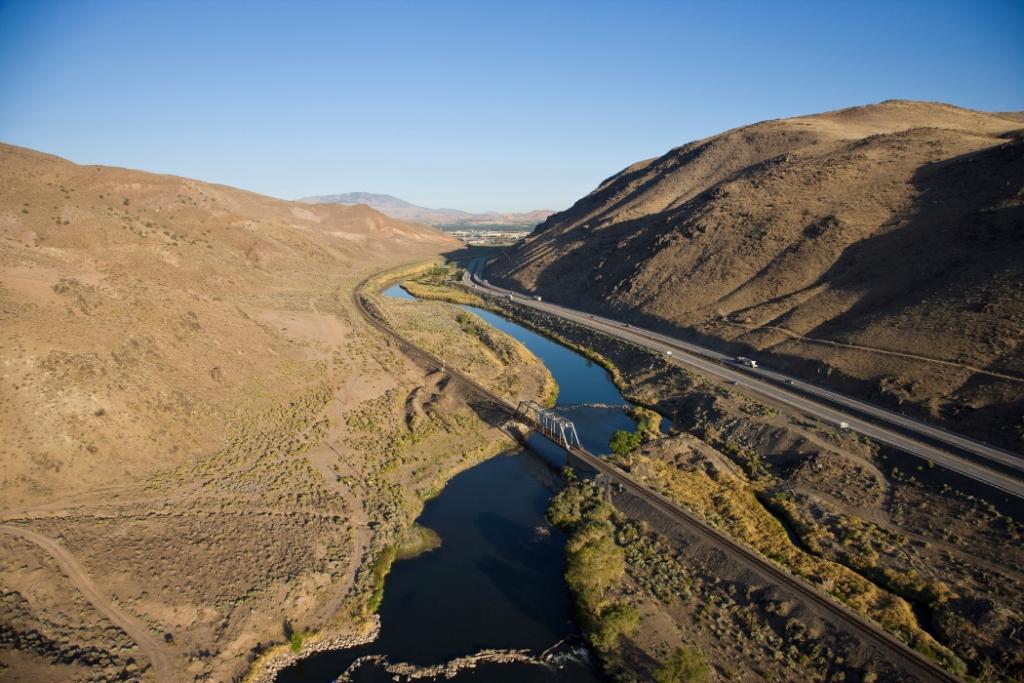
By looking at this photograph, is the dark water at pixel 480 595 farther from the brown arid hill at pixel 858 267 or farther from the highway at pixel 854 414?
the brown arid hill at pixel 858 267

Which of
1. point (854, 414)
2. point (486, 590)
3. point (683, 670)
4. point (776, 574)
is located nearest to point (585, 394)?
point (854, 414)

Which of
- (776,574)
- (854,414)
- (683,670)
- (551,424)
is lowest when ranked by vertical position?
(683,670)

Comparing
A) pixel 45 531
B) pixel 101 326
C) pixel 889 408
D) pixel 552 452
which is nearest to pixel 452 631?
pixel 552 452

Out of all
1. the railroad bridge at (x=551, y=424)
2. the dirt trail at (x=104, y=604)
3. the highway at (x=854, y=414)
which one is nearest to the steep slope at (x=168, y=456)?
the dirt trail at (x=104, y=604)

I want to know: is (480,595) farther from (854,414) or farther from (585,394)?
(854,414)

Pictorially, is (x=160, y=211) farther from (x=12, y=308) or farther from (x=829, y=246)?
(x=829, y=246)

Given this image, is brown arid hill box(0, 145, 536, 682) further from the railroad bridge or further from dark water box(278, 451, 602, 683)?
the railroad bridge

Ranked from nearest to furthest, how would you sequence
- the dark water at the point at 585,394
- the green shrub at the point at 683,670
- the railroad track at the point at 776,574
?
the green shrub at the point at 683,670 → the railroad track at the point at 776,574 → the dark water at the point at 585,394
